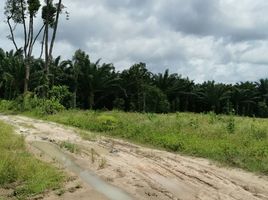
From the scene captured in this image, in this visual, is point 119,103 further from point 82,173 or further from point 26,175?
point 26,175

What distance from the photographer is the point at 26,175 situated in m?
9.96

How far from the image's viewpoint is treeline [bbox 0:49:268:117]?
1725 inches

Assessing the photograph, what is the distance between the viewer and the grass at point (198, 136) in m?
12.3

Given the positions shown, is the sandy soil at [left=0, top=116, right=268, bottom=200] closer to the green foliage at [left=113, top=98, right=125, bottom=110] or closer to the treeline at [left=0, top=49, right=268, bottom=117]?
the treeline at [left=0, top=49, right=268, bottom=117]

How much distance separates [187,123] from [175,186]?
9.78 m

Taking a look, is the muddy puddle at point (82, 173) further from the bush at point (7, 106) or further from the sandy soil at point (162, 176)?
the bush at point (7, 106)

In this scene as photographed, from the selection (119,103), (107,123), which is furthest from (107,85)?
(107,123)

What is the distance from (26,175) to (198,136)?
23.4ft

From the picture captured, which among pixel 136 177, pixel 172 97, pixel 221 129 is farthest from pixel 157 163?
pixel 172 97

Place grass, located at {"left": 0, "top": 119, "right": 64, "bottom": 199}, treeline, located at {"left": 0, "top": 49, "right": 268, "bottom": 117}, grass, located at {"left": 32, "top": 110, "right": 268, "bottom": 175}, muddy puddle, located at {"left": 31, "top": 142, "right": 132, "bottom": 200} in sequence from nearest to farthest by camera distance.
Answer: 1. muddy puddle, located at {"left": 31, "top": 142, "right": 132, "bottom": 200}
2. grass, located at {"left": 0, "top": 119, "right": 64, "bottom": 199}
3. grass, located at {"left": 32, "top": 110, "right": 268, "bottom": 175}
4. treeline, located at {"left": 0, "top": 49, "right": 268, "bottom": 117}

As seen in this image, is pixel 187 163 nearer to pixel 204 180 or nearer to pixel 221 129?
pixel 204 180

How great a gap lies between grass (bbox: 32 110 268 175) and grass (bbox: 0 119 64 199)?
168 inches

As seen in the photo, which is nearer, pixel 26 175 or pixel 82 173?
pixel 26 175

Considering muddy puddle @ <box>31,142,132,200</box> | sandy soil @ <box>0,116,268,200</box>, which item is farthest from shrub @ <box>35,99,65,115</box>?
sandy soil @ <box>0,116,268,200</box>
